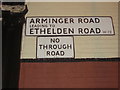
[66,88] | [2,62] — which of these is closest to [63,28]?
[66,88]

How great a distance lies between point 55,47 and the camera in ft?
8.71

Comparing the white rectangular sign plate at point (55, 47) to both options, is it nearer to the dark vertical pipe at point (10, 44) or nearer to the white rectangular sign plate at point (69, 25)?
the white rectangular sign plate at point (69, 25)

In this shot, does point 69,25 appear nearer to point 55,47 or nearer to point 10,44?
point 55,47

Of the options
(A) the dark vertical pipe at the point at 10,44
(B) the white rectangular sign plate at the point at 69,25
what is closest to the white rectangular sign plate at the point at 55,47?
(B) the white rectangular sign plate at the point at 69,25

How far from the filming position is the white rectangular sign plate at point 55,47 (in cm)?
262

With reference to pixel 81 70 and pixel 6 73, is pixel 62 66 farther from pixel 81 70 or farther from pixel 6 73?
pixel 6 73

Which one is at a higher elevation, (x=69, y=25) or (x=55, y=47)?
(x=69, y=25)

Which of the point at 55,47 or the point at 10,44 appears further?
the point at 55,47

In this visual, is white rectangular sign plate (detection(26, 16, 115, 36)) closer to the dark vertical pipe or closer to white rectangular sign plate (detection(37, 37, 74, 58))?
white rectangular sign plate (detection(37, 37, 74, 58))

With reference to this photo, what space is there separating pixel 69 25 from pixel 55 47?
29cm

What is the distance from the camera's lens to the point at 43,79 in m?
2.53

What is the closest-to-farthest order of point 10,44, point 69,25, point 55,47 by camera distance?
point 10,44 < point 55,47 < point 69,25

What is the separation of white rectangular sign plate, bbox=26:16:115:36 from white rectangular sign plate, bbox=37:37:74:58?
67mm

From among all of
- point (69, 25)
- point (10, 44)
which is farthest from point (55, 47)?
point (10, 44)
